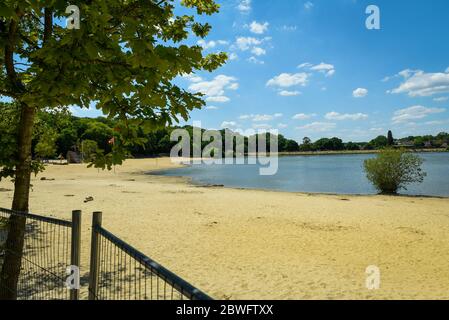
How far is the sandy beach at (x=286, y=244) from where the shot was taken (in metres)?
8.70

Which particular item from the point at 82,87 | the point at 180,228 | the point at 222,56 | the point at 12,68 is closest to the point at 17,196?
the point at 12,68

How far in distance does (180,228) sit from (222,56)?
30.0ft

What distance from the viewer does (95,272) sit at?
14.4 feet

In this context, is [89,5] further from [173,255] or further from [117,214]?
[117,214]

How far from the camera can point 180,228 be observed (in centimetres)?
1533

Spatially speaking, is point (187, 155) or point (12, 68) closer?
point (12, 68)

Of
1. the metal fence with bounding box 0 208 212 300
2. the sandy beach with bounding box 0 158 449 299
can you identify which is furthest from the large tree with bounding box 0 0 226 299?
the sandy beach with bounding box 0 158 449 299

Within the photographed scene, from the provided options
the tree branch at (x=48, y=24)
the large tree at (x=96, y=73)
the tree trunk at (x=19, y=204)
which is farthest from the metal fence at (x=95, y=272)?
the tree branch at (x=48, y=24)

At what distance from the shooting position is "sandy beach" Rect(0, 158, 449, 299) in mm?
8698

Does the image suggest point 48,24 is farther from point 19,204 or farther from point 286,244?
point 286,244

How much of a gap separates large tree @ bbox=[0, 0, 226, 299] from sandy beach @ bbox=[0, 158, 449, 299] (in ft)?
14.5

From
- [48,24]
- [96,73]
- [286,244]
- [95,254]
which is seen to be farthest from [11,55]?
[286,244]

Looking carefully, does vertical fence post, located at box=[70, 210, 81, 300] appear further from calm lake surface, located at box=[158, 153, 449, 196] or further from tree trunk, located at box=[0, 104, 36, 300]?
calm lake surface, located at box=[158, 153, 449, 196]

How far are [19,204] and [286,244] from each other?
939cm
